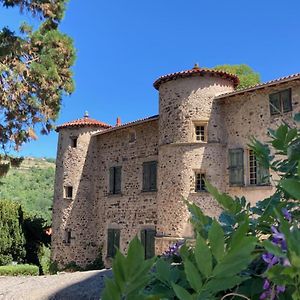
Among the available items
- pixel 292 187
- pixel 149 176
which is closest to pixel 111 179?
pixel 149 176

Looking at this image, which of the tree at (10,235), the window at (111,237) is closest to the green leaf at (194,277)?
the window at (111,237)

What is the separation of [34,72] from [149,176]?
6.98 meters

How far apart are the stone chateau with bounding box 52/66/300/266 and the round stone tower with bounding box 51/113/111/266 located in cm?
5

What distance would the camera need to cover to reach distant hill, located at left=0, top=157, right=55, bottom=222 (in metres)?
53.7

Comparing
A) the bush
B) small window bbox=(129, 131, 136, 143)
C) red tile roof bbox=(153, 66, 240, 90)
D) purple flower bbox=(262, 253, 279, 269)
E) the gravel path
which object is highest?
red tile roof bbox=(153, 66, 240, 90)

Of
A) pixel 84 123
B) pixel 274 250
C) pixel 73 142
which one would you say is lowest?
pixel 274 250

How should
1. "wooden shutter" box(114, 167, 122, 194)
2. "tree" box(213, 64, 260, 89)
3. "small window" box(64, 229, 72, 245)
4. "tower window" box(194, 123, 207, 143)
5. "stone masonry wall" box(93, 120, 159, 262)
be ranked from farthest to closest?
"tree" box(213, 64, 260, 89) < "small window" box(64, 229, 72, 245) < "wooden shutter" box(114, 167, 122, 194) < "stone masonry wall" box(93, 120, 159, 262) < "tower window" box(194, 123, 207, 143)

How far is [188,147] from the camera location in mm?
14625

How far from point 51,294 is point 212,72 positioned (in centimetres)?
1025

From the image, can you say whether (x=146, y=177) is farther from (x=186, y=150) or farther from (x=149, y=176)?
(x=186, y=150)

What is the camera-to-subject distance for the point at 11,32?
12.0 meters

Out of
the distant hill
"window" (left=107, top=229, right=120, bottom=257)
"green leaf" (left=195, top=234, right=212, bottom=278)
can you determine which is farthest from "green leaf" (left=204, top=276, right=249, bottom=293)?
the distant hill

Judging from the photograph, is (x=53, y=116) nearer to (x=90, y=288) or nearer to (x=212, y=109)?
(x=212, y=109)

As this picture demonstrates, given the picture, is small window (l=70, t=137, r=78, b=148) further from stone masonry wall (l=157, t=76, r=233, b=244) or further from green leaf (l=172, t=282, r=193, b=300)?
green leaf (l=172, t=282, r=193, b=300)
